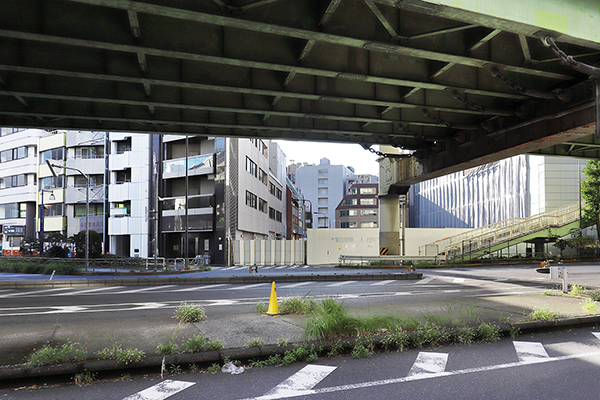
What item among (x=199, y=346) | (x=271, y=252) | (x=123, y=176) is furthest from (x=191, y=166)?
(x=199, y=346)

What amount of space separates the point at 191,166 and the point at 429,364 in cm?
4481

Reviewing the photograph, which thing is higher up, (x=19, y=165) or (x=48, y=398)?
(x=19, y=165)

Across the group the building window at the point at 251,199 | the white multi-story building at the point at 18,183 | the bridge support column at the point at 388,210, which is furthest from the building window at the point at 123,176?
the bridge support column at the point at 388,210

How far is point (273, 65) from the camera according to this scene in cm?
1140

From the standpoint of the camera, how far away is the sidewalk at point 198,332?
590 centimetres

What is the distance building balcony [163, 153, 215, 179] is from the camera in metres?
47.5

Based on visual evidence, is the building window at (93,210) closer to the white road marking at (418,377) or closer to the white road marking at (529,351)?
the white road marking at (529,351)

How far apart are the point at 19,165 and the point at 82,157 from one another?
1584cm

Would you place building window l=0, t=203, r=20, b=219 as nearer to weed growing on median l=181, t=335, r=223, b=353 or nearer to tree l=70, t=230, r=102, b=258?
tree l=70, t=230, r=102, b=258

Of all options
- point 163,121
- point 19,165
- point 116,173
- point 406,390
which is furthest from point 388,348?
point 19,165

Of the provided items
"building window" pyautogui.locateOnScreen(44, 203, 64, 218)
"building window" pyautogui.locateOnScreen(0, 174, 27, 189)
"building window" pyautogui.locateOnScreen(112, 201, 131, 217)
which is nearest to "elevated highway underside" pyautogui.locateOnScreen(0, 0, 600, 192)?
"building window" pyautogui.locateOnScreen(112, 201, 131, 217)

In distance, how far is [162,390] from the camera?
518 centimetres

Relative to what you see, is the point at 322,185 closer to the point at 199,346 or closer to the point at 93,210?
the point at 93,210

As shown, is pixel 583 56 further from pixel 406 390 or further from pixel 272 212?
pixel 272 212
